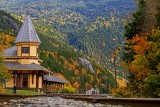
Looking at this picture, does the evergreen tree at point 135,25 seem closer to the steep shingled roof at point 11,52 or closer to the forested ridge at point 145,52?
the forested ridge at point 145,52

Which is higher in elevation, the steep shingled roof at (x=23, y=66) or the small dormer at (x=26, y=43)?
the small dormer at (x=26, y=43)

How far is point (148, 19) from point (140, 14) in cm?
92

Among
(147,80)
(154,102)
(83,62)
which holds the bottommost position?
(154,102)

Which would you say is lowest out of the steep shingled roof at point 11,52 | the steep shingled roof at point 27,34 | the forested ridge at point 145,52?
the forested ridge at point 145,52

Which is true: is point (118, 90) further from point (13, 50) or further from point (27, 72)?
point (13, 50)

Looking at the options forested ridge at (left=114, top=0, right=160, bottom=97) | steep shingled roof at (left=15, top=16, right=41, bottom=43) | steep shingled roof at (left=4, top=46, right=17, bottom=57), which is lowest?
forested ridge at (left=114, top=0, right=160, bottom=97)

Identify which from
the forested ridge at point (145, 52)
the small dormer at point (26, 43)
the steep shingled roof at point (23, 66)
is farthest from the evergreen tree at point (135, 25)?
the small dormer at point (26, 43)

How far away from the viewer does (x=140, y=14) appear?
127ft

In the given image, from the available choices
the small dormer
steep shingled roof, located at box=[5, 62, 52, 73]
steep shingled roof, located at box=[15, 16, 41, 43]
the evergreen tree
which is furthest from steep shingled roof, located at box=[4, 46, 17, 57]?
the evergreen tree

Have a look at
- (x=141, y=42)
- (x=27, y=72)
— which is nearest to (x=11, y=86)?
(x=27, y=72)

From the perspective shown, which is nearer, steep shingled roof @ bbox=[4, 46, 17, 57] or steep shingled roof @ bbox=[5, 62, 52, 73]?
steep shingled roof @ bbox=[5, 62, 52, 73]

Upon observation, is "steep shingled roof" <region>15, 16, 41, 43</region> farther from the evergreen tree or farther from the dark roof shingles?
the evergreen tree

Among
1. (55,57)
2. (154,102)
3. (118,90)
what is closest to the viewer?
(154,102)

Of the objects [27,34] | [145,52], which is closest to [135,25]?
[145,52]
